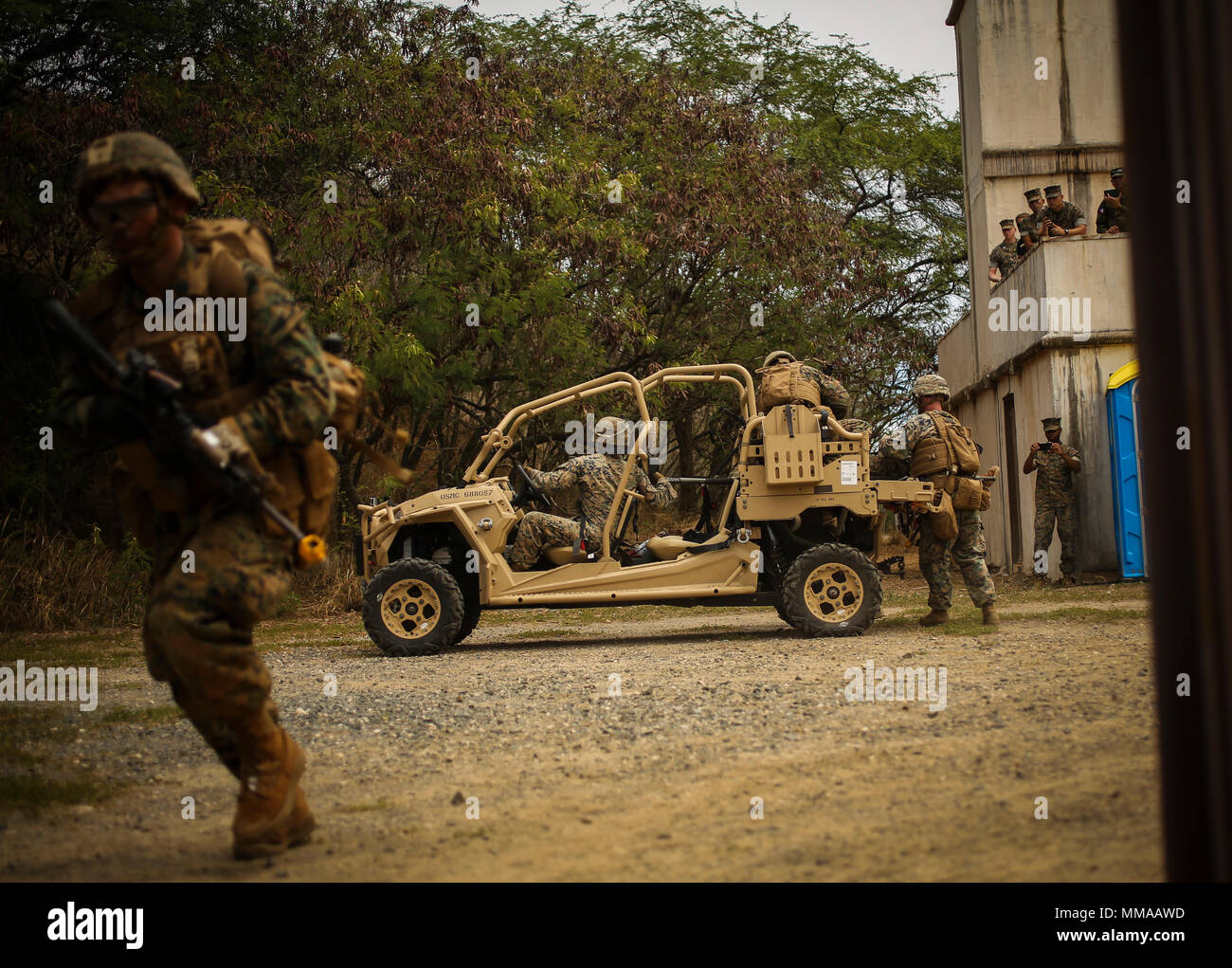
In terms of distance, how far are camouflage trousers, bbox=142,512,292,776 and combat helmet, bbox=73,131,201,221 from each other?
97 centimetres

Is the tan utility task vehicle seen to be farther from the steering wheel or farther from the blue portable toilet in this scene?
the blue portable toilet

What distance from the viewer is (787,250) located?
16.5 meters

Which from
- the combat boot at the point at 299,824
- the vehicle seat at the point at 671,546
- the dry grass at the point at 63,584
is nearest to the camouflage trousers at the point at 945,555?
the vehicle seat at the point at 671,546

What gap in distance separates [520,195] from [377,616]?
20.5 feet

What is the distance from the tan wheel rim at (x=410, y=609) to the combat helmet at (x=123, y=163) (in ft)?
20.7

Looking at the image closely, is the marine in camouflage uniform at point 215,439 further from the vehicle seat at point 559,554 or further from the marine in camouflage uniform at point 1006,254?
the marine in camouflage uniform at point 1006,254

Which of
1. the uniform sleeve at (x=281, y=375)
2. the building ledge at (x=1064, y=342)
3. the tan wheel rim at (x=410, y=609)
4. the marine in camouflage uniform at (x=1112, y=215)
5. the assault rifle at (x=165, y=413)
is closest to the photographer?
the assault rifle at (x=165, y=413)

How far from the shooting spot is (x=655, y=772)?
179 inches

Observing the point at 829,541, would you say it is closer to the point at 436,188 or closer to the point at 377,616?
the point at 377,616
